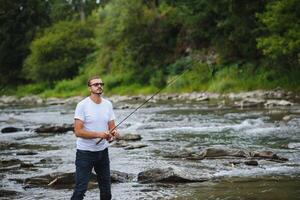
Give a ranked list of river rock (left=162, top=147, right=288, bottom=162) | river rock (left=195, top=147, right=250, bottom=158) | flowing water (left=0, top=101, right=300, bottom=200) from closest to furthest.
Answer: flowing water (left=0, top=101, right=300, bottom=200) → river rock (left=162, top=147, right=288, bottom=162) → river rock (left=195, top=147, right=250, bottom=158)

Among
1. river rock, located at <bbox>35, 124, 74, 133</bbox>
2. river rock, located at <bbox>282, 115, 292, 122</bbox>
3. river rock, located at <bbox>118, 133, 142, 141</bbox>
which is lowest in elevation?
river rock, located at <bbox>118, 133, 142, 141</bbox>

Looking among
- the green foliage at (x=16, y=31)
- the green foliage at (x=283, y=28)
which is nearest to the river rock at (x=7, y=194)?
the green foliage at (x=283, y=28)

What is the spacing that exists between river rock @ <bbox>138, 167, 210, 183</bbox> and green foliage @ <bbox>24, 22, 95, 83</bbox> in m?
52.8

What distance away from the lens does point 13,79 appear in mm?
74188

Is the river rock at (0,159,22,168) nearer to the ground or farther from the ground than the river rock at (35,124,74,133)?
nearer to the ground

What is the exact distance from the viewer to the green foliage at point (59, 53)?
206 ft

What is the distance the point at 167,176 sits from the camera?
11.0 m

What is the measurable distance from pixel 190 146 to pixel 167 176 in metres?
5.50

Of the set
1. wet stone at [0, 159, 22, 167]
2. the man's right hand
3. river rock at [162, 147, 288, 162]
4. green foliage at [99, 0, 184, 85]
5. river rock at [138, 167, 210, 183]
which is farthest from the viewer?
green foliage at [99, 0, 184, 85]

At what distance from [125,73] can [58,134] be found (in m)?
32.0

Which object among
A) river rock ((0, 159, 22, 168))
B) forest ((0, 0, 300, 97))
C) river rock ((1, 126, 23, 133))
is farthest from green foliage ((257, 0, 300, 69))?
river rock ((0, 159, 22, 168))

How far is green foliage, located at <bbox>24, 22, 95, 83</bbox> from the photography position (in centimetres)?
6294

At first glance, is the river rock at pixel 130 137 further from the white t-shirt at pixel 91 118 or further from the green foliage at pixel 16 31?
the green foliage at pixel 16 31

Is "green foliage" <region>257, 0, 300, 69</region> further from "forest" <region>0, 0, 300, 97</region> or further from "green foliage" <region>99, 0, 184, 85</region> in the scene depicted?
"green foliage" <region>99, 0, 184, 85</region>
